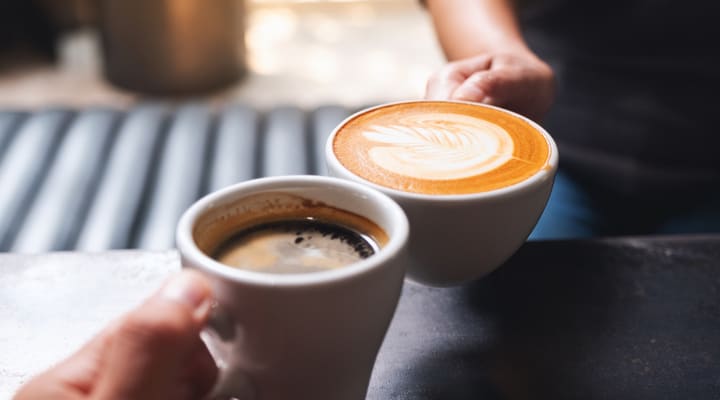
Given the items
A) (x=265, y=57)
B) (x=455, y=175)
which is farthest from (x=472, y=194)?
(x=265, y=57)

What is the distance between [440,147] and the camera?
0.59 m

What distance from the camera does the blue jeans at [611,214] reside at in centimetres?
102

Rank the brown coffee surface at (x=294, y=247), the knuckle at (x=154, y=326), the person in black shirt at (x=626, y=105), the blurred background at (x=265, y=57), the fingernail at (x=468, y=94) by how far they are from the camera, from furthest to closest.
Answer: the blurred background at (x=265, y=57) < the person in black shirt at (x=626, y=105) < the fingernail at (x=468, y=94) < the brown coffee surface at (x=294, y=247) < the knuckle at (x=154, y=326)

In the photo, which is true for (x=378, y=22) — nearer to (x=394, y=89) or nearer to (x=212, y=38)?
(x=394, y=89)

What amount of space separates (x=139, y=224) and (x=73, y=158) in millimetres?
218

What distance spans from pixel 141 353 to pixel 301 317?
0.08m

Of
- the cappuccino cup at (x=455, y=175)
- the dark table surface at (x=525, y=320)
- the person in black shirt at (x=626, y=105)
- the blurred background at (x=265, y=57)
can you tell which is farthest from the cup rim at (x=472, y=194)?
the blurred background at (x=265, y=57)

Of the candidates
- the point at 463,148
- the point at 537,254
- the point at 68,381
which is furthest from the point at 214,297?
the point at 537,254

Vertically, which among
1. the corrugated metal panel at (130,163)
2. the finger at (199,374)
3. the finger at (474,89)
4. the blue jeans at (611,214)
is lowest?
the blue jeans at (611,214)

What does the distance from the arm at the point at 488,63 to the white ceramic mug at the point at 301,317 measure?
35 cm

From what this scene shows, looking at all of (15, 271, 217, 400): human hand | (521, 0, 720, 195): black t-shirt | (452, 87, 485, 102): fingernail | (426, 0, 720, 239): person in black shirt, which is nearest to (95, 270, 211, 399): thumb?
(15, 271, 217, 400): human hand

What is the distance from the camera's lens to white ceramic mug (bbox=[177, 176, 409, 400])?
0.37m

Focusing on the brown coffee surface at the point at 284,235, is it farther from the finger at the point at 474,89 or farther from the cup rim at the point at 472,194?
the finger at the point at 474,89

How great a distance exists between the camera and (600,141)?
3.55 feet
